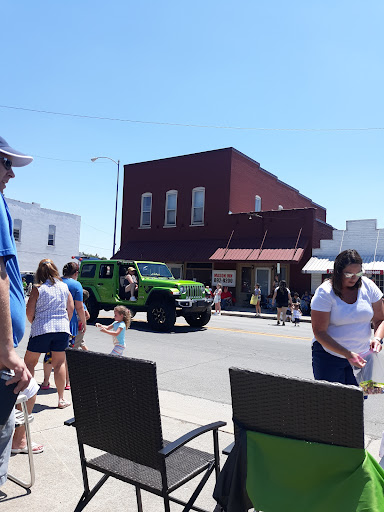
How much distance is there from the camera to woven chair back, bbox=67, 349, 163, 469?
2.55 m

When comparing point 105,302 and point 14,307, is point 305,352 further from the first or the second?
point 14,307

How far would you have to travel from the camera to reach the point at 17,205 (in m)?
41.5

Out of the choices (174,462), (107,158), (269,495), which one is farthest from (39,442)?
(107,158)

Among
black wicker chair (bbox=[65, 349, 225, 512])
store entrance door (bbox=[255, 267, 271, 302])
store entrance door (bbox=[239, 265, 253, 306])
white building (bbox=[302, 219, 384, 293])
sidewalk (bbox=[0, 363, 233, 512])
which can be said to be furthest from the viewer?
store entrance door (bbox=[239, 265, 253, 306])

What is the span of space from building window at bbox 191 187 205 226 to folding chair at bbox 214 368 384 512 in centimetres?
2569

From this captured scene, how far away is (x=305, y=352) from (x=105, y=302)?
7178mm

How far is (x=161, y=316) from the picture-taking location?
13.7 meters

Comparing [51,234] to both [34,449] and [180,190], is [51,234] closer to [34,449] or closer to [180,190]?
[180,190]

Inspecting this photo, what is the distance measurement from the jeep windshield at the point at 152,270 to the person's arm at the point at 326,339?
11.3 metres

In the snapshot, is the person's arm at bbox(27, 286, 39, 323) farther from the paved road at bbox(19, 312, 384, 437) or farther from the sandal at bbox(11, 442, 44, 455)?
the paved road at bbox(19, 312, 384, 437)

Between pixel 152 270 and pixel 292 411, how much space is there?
13.1 meters

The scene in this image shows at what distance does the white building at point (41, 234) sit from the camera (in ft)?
136

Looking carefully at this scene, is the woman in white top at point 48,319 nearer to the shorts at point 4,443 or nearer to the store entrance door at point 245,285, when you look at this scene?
the shorts at point 4,443

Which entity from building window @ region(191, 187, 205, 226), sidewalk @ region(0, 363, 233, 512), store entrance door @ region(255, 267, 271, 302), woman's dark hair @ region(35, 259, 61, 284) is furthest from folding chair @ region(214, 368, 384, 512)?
building window @ region(191, 187, 205, 226)
